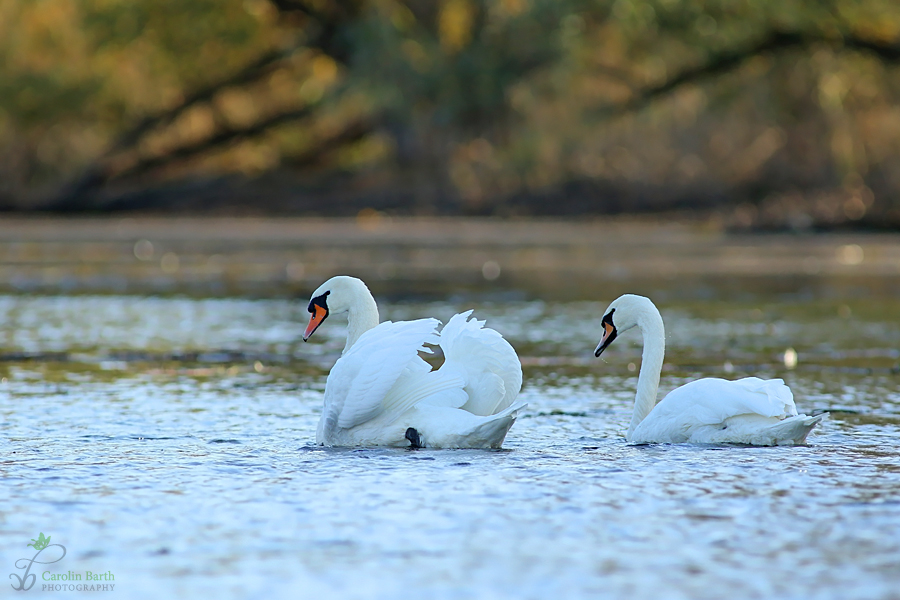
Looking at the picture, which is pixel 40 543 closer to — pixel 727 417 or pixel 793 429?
pixel 727 417

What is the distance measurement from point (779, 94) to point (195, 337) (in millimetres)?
23136

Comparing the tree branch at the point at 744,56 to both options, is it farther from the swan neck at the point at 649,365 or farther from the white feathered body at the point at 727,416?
the white feathered body at the point at 727,416

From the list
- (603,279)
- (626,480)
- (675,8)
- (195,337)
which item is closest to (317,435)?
(626,480)

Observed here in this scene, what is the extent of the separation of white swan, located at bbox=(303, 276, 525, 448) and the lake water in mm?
137

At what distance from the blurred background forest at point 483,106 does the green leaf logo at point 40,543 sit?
90.0 ft

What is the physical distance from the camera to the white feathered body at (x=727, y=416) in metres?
7.57

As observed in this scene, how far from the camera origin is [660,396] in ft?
32.3

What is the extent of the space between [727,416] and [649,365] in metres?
0.89

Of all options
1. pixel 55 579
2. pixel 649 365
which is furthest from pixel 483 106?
pixel 55 579

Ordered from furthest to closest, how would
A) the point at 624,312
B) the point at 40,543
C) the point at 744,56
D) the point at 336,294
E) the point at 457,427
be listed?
the point at 744,56, the point at 336,294, the point at 624,312, the point at 457,427, the point at 40,543

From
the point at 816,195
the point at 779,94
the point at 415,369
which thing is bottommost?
the point at 415,369

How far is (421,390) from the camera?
767cm

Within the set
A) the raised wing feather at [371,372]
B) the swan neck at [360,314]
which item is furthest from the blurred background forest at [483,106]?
the raised wing feather at [371,372]

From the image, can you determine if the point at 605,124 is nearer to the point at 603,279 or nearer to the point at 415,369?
the point at 603,279
